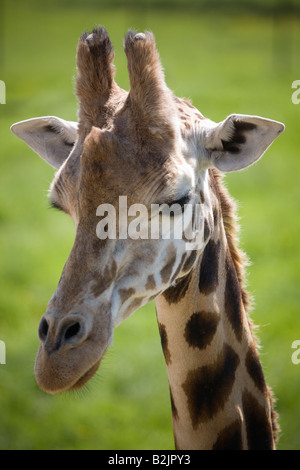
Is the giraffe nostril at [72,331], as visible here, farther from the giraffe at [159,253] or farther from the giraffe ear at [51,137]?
the giraffe ear at [51,137]

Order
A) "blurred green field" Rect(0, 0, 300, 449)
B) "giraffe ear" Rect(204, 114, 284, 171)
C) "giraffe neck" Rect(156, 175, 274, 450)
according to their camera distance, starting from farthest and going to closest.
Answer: "blurred green field" Rect(0, 0, 300, 449), "giraffe neck" Rect(156, 175, 274, 450), "giraffe ear" Rect(204, 114, 284, 171)

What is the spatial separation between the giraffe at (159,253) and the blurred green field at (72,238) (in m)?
0.43

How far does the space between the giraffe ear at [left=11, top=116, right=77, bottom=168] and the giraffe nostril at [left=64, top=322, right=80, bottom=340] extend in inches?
55.9

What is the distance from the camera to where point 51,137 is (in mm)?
4004

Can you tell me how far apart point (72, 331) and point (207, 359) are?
1.04m

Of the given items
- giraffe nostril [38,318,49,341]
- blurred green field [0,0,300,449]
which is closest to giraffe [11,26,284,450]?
giraffe nostril [38,318,49,341]

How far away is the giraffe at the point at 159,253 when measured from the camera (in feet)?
9.85

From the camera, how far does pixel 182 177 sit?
10.7 ft

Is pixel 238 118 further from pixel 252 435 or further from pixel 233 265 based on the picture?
pixel 252 435

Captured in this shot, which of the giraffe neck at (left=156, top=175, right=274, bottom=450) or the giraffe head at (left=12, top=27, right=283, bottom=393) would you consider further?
the giraffe neck at (left=156, top=175, right=274, bottom=450)

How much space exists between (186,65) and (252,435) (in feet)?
72.4

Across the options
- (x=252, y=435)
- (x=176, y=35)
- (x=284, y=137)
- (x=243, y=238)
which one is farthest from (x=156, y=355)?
(x=176, y=35)

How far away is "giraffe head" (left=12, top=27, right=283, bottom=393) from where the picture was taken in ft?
9.68

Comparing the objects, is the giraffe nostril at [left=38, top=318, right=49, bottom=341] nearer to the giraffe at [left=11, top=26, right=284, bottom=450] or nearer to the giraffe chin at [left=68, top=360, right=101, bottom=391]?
the giraffe at [left=11, top=26, right=284, bottom=450]
